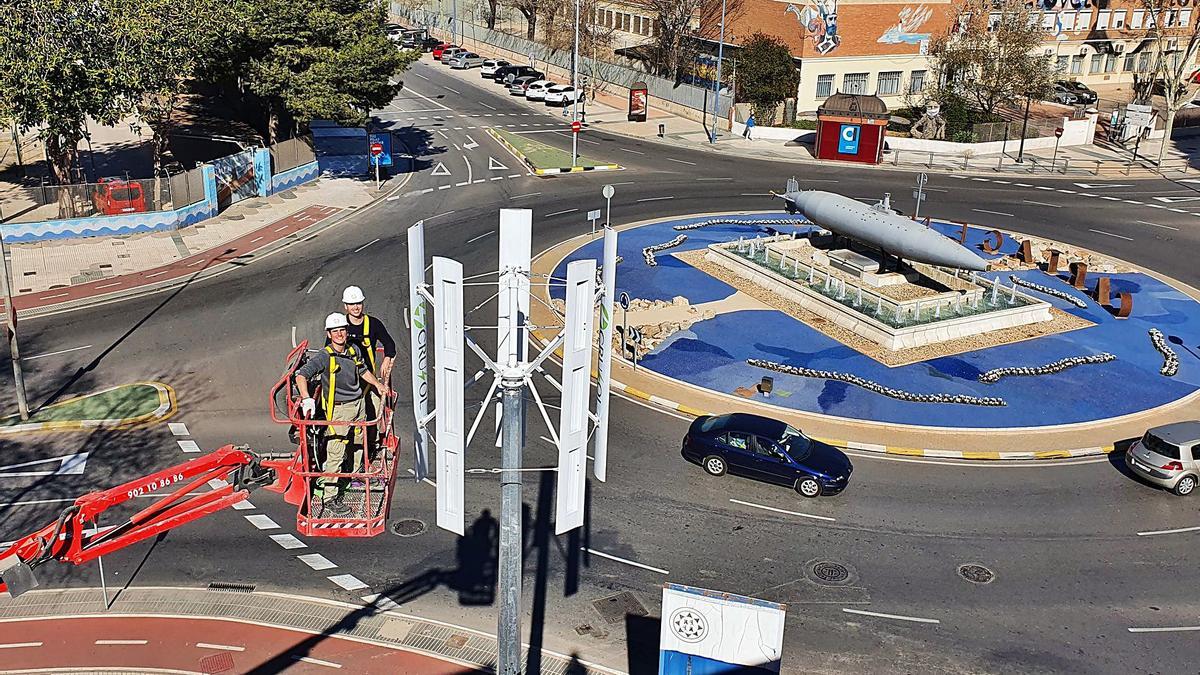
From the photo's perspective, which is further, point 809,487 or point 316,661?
point 809,487

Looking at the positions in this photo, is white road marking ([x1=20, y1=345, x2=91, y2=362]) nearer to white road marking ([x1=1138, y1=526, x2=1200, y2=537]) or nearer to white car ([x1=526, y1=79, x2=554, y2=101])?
white road marking ([x1=1138, y1=526, x2=1200, y2=537])

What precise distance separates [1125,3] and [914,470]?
81.9 metres

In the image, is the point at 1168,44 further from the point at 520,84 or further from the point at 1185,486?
the point at 1185,486

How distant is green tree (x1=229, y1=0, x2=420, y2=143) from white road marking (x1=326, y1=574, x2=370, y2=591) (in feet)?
112

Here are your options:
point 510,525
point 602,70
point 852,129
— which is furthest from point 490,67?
point 510,525

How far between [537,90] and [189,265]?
156 ft

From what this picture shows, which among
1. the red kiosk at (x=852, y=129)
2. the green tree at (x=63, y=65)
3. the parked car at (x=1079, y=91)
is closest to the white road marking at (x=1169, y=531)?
the green tree at (x=63, y=65)

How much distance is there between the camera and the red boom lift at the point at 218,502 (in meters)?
12.8

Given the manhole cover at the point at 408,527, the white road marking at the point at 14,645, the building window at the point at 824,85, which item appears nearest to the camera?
the white road marking at the point at 14,645

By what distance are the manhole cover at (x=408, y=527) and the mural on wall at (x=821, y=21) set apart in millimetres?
59893

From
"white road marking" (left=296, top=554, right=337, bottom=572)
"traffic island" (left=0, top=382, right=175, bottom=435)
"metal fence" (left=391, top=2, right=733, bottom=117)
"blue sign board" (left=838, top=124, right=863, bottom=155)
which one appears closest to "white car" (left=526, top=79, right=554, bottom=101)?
"metal fence" (left=391, top=2, right=733, bottom=117)

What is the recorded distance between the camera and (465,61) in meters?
104

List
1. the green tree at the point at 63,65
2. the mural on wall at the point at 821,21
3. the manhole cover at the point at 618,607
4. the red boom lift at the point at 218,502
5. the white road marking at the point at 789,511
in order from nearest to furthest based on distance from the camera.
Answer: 1. the red boom lift at the point at 218,502
2. the manhole cover at the point at 618,607
3. the white road marking at the point at 789,511
4. the green tree at the point at 63,65
5. the mural on wall at the point at 821,21

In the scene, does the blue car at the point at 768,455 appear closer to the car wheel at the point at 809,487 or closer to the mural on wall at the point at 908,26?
the car wheel at the point at 809,487
